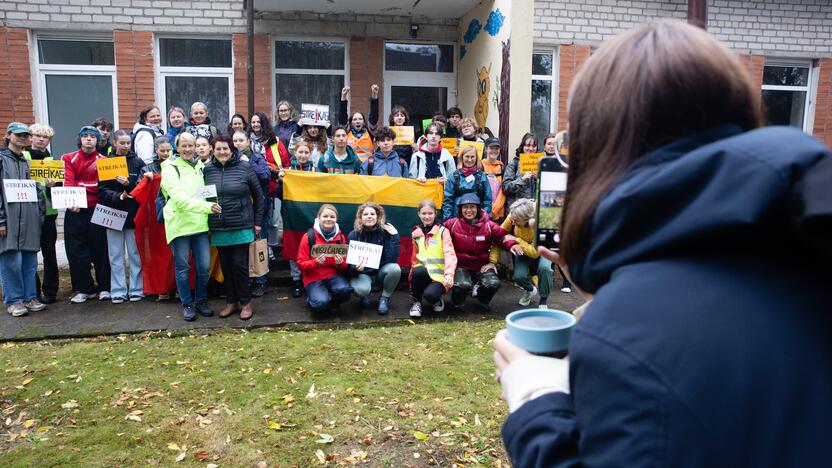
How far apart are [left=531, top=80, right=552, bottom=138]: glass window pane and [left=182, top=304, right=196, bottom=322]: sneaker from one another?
759cm

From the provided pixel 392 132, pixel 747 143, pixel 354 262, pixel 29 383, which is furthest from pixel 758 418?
pixel 392 132

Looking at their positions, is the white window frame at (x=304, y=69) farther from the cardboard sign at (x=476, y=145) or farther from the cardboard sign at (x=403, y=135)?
the cardboard sign at (x=476, y=145)

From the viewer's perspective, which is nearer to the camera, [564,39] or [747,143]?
[747,143]

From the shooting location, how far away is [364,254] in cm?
685

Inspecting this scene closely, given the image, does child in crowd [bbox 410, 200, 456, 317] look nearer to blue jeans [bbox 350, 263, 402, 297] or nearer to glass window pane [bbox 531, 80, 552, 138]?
blue jeans [bbox 350, 263, 402, 297]

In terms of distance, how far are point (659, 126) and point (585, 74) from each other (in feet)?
0.60

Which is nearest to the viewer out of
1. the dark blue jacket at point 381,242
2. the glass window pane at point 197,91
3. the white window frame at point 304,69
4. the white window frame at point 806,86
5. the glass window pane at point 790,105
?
the dark blue jacket at point 381,242

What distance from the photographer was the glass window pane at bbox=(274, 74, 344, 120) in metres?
11.2

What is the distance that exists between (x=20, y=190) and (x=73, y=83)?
15.8 ft

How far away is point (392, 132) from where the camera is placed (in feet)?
26.6

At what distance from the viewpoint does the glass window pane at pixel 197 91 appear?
10.8 m

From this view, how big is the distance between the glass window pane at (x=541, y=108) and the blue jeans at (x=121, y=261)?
761 cm

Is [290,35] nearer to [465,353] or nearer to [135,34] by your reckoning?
[135,34]

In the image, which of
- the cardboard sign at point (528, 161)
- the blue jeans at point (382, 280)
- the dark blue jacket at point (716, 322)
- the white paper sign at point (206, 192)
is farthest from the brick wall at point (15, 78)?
the dark blue jacket at point (716, 322)
